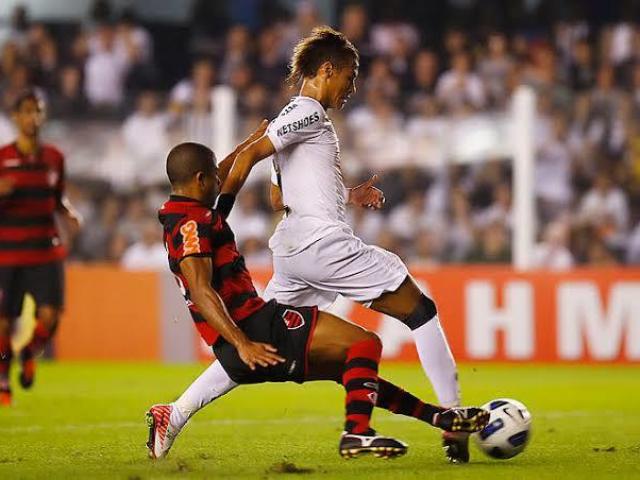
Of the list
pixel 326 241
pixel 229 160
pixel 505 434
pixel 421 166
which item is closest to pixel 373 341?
pixel 326 241

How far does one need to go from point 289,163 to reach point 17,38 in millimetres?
10435

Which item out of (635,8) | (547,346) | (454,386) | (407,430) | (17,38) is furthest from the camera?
(635,8)

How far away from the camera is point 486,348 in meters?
13.6

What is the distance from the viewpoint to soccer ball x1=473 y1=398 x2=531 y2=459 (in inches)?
254

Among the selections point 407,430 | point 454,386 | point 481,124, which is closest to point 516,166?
point 481,124

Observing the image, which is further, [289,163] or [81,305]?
[81,305]

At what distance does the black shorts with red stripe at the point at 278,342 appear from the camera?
20.0ft

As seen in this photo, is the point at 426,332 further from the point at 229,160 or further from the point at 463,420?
the point at 229,160

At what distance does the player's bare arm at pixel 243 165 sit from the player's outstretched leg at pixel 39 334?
14.6 feet

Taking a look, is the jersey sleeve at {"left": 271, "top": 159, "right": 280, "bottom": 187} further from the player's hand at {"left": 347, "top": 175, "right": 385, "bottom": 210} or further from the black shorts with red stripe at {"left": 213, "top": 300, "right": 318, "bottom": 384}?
the black shorts with red stripe at {"left": 213, "top": 300, "right": 318, "bottom": 384}

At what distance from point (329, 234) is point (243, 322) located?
0.64 m

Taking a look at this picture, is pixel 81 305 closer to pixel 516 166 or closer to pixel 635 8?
pixel 516 166

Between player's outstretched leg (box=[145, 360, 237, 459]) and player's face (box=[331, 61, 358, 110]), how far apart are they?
1.33 metres

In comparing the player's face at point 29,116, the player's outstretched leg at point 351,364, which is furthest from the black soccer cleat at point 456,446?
the player's face at point 29,116
